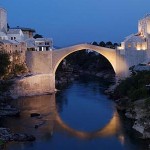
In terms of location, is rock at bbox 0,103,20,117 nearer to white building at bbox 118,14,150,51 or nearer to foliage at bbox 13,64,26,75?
foliage at bbox 13,64,26,75

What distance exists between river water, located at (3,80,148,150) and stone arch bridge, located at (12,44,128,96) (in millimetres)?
1159

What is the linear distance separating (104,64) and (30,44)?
33.5 feet

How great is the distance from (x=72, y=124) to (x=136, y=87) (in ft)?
15.2

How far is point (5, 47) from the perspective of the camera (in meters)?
30.4

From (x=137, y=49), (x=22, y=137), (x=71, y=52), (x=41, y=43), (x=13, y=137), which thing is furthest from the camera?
(x=41, y=43)

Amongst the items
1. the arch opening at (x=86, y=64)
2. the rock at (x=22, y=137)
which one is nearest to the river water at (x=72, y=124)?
the rock at (x=22, y=137)

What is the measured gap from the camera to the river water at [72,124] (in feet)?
55.9

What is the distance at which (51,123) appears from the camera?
20.5m

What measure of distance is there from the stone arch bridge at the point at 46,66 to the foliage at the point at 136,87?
17.3 feet

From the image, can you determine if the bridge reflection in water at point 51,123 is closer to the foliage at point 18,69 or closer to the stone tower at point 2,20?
the foliage at point 18,69

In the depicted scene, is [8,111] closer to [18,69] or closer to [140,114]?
[140,114]

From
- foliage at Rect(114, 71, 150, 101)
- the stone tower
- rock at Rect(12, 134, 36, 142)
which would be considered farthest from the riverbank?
the stone tower

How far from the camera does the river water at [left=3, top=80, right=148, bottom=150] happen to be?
1705 cm

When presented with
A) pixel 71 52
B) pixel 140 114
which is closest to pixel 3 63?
pixel 71 52
